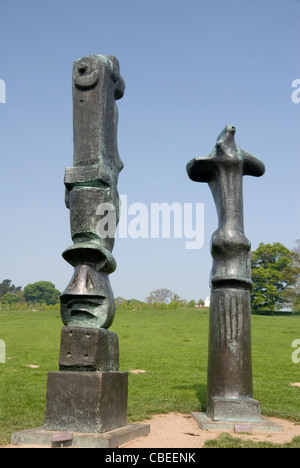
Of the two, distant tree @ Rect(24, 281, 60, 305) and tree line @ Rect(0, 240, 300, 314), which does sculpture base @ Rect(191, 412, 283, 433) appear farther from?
distant tree @ Rect(24, 281, 60, 305)

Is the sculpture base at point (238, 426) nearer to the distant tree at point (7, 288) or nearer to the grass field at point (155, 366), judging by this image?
the grass field at point (155, 366)

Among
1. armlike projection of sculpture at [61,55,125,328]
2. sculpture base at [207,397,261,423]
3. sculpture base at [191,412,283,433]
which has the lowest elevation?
sculpture base at [191,412,283,433]

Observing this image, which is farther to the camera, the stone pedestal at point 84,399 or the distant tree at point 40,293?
the distant tree at point 40,293

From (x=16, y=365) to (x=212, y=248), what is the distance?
7.73m

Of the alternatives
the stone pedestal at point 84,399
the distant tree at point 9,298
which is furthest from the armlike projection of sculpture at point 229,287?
the distant tree at point 9,298

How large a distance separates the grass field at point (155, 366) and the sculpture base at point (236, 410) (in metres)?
0.91

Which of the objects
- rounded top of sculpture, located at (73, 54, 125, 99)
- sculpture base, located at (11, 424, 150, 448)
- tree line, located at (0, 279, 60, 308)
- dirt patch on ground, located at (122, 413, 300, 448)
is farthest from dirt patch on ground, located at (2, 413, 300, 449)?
tree line, located at (0, 279, 60, 308)

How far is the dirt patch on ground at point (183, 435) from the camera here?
4.98 m

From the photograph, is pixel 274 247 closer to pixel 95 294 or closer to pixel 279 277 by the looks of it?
pixel 279 277

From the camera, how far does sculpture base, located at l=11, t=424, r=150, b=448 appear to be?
4316mm

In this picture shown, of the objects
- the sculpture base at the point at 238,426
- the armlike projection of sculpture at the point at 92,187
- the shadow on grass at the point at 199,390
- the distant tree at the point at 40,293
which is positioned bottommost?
the shadow on grass at the point at 199,390

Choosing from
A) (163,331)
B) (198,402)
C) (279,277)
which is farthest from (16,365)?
(279,277)

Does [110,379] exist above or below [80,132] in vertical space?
below
